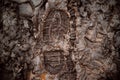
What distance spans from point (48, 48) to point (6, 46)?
276 mm

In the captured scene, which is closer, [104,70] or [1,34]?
[104,70]

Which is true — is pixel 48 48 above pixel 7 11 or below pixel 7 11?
below

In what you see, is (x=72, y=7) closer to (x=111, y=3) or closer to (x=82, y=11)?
(x=82, y=11)

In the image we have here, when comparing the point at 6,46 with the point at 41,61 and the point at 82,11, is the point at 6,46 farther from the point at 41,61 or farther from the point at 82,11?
the point at 82,11

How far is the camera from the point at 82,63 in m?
1.53

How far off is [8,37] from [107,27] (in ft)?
2.07

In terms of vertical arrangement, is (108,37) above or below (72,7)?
below

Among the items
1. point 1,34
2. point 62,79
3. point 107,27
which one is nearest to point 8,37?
point 1,34

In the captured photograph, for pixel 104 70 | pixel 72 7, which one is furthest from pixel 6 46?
pixel 104 70

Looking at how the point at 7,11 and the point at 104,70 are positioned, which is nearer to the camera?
the point at 104,70

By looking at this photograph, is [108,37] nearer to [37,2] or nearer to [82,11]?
[82,11]

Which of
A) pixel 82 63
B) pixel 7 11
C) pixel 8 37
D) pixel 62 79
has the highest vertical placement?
pixel 7 11

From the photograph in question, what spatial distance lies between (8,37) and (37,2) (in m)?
0.29

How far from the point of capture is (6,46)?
5.24 ft
